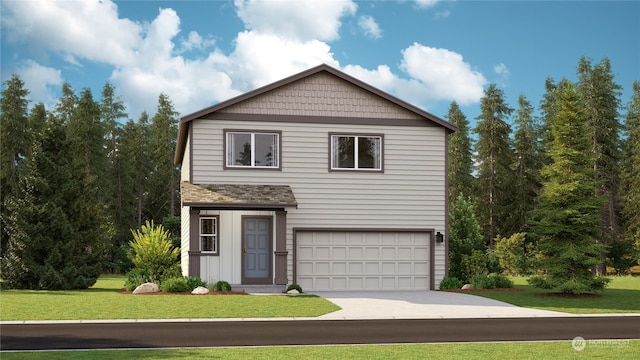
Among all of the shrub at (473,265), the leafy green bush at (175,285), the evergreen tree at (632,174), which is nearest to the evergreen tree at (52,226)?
the leafy green bush at (175,285)

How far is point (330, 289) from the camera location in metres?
26.9

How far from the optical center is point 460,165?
212ft

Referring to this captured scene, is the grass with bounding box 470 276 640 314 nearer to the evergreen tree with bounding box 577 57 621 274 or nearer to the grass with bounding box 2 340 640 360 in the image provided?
the grass with bounding box 2 340 640 360

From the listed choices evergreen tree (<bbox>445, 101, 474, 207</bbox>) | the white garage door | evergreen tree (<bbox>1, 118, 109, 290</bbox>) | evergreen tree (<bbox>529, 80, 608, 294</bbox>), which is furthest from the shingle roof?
evergreen tree (<bbox>445, 101, 474, 207</bbox>)

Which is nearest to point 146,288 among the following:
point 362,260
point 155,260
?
point 155,260

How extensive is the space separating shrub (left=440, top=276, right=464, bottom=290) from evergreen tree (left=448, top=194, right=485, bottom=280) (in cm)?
126

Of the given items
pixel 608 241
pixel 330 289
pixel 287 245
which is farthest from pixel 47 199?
pixel 608 241

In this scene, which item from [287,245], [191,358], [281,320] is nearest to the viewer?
[191,358]

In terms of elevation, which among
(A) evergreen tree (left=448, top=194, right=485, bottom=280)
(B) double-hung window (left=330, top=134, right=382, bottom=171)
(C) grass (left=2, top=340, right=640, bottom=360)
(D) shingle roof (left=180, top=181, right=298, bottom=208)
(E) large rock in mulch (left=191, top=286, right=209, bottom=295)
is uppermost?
(B) double-hung window (left=330, top=134, right=382, bottom=171)

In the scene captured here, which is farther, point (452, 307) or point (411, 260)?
point (411, 260)

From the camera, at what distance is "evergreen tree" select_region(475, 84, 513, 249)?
2403 inches

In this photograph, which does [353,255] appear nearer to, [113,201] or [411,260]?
[411,260]

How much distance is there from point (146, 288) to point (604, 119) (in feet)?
140

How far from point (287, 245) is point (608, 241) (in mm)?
33616
